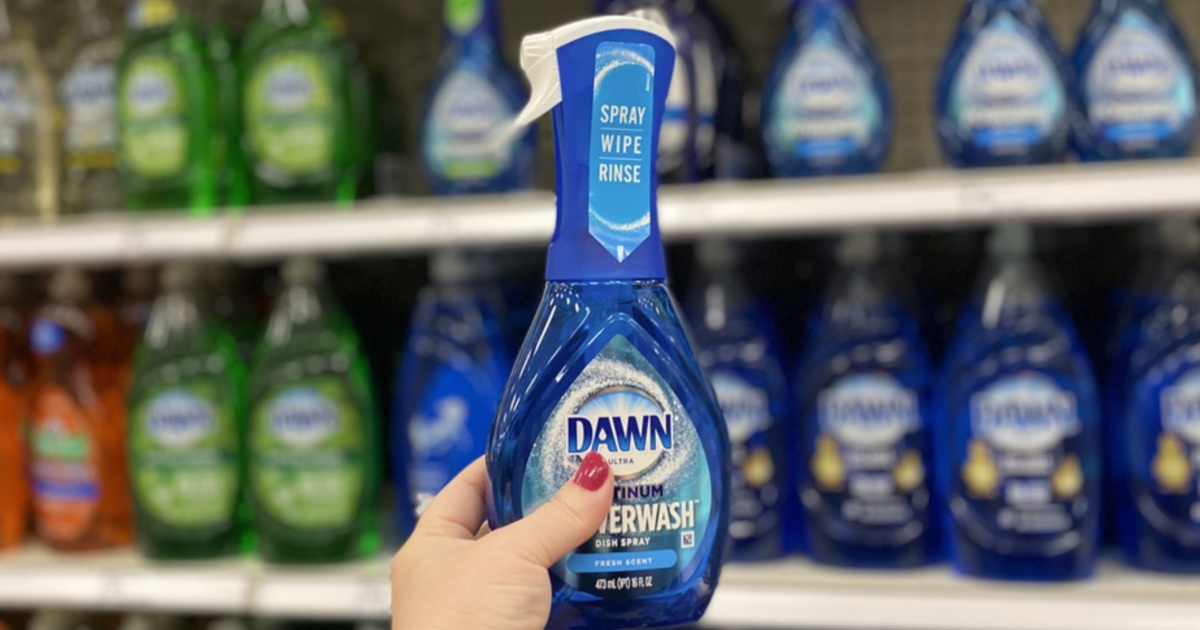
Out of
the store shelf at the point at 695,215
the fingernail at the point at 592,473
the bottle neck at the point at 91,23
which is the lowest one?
the fingernail at the point at 592,473

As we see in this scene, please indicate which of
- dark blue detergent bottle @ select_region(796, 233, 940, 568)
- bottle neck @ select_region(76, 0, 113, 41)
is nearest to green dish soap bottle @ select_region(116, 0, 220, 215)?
bottle neck @ select_region(76, 0, 113, 41)

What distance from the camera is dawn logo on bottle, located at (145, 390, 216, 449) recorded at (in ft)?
4.78

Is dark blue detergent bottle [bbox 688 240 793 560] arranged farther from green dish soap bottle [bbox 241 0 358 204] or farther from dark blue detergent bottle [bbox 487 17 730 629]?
dark blue detergent bottle [bbox 487 17 730 629]

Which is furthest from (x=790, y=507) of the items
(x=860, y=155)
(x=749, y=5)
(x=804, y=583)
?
(x=749, y=5)

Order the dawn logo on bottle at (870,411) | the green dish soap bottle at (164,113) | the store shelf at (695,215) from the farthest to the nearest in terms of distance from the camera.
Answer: the green dish soap bottle at (164,113) → the dawn logo on bottle at (870,411) → the store shelf at (695,215)

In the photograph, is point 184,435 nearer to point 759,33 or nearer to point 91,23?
point 91,23

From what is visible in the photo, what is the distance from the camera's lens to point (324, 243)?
4.43ft

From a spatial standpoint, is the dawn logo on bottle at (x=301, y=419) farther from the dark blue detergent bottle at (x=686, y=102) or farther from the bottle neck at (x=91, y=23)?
the bottle neck at (x=91, y=23)

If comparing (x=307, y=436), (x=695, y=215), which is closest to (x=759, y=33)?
(x=695, y=215)

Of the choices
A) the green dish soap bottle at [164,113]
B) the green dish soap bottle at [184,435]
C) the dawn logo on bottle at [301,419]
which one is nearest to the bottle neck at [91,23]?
the green dish soap bottle at [164,113]

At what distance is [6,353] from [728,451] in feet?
4.68

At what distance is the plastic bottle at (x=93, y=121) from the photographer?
61.7 inches

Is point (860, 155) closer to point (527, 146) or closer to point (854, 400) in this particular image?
point (854, 400)

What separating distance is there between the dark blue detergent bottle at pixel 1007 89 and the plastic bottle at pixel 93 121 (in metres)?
1.19
